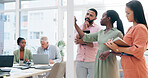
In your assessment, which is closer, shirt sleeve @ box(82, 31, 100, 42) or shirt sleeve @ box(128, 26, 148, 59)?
shirt sleeve @ box(128, 26, 148, 59)

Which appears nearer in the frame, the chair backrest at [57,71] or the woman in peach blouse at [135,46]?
the woman in peach blouse at [135,46]

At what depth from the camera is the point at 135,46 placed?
188cm

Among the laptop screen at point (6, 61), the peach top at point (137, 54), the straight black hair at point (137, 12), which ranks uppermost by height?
the straight black hair at point (137, 12)

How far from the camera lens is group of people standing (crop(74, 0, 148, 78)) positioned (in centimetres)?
190

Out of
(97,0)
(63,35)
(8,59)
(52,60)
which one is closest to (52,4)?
(63,35)

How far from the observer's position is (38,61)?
4.16 m

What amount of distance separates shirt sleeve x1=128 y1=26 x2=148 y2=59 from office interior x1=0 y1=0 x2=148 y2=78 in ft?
12.8

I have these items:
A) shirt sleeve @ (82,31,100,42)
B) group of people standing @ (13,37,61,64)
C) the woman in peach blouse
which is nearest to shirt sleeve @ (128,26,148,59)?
the woman in peach blouse

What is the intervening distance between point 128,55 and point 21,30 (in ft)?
18.8

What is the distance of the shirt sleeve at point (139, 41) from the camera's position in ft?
6.14

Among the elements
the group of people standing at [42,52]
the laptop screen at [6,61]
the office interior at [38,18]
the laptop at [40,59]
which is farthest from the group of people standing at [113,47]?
the office interior at [38,18]

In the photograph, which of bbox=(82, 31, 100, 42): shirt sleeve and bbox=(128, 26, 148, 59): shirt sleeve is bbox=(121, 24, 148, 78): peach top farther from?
bbox=(82, 31, 100, 42): shirt sleeve

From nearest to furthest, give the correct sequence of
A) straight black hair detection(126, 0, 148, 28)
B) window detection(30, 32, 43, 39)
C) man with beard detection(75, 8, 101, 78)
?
straight black hair detection(126, 0, 148, 28) < man with beard detection(75, 8, 101, 78) < window detection(30, 32, 43, 39)

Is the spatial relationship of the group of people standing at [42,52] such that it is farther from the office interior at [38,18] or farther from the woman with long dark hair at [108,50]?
the woman with long dark hair at [108,50]
